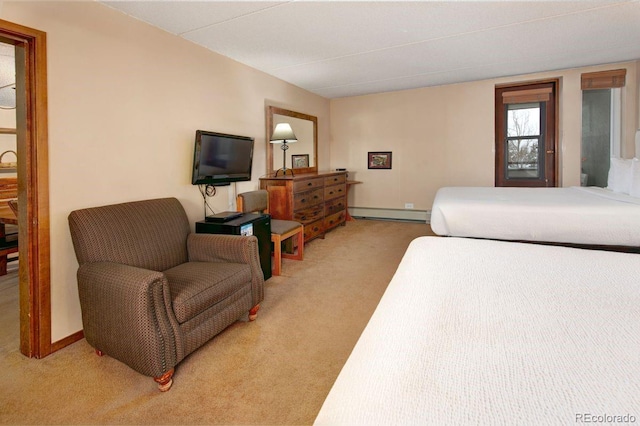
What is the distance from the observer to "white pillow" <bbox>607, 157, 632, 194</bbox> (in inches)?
133

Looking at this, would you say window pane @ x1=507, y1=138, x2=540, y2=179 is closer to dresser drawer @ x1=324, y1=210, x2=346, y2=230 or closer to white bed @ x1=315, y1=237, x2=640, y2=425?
dresser drawer @ x1=324, y1=210, x2=346, y2=230

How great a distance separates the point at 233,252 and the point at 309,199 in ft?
7.84

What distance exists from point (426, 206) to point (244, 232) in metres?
4.05

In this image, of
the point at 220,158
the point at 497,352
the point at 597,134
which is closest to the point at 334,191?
the point at 220,158

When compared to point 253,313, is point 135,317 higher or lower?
higher

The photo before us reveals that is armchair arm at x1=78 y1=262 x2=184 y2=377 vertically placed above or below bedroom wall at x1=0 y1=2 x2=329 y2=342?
below

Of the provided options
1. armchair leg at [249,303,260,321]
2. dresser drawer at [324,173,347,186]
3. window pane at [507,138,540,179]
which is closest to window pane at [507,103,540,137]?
window pane at [507,138,540,179]

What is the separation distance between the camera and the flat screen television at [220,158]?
3.36 meters

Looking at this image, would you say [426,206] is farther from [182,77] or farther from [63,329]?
[63,329]

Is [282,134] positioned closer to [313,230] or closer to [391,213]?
[313,230]

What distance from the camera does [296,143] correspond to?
5328 millimetres

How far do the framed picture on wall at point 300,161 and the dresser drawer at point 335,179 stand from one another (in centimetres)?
53

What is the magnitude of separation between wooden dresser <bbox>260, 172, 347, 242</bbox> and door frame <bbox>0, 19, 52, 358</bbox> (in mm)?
2562

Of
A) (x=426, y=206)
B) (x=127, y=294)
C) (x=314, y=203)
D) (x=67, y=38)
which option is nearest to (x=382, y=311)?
(x=127, y=294)
